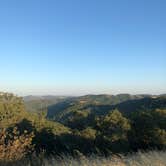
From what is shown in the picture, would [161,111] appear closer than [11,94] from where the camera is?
Yes

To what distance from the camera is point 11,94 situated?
55.5 meters

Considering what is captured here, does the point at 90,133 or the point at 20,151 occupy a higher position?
the point at 20,151

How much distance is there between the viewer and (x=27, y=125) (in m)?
46.1

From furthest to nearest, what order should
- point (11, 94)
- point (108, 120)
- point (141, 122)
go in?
point (11, 94)
point (108, 120)
point (141, 122)

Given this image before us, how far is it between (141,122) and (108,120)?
5287 millimetres

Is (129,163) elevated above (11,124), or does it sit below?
above

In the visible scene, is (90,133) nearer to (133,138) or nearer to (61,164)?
(133,138)

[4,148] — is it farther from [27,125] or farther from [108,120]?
[27,125]

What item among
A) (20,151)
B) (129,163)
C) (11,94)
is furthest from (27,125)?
(129,163)

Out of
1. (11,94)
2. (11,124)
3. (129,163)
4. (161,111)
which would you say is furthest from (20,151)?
(11,94)

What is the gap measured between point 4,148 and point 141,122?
96.4ft

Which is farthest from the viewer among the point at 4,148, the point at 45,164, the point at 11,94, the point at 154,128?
the point at 11,94

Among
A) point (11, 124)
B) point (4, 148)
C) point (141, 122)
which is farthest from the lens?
point (11, 124)

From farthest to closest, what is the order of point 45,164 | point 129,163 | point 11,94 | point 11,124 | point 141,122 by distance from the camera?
point 11,94 < point 11,124 < point 141,122 < point 45,164 < point 129,163
